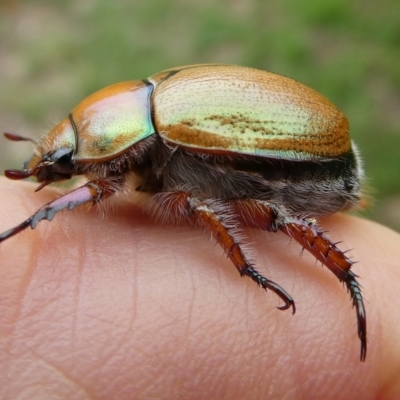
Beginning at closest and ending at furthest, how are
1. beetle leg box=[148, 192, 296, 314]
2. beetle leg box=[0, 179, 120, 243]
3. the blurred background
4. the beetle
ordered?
beetle leg box=[0, 179, 120, 243]
beetle leg box=[148, 192, 296, 314]
the beetle
the blurred background

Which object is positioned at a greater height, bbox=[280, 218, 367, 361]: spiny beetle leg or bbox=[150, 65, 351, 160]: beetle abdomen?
bbox=[150, 65, 351, 160]: beetle abdomen

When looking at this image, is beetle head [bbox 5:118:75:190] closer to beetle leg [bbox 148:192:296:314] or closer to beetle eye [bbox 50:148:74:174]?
beetle eye [bbox 50:148:74:174]

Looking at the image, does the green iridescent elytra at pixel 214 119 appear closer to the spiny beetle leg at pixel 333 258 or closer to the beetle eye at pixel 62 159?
the beetle eye at pixel 62 159

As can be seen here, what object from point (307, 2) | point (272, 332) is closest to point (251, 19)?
point (307, 2)

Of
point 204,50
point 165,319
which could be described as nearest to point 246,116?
point 165,319

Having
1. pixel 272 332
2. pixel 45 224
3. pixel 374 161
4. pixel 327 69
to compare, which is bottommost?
pixel 374 161

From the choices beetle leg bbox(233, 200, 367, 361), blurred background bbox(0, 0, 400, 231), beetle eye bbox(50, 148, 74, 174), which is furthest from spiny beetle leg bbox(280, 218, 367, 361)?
blurred background bbox(0, 0, 400, 231)

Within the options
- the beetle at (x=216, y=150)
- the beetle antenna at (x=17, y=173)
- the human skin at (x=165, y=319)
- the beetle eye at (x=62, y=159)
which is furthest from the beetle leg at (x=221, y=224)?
the beetle antenna at (x=17, y=173)

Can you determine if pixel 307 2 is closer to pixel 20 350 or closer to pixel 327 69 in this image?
pixel 327 69
